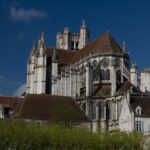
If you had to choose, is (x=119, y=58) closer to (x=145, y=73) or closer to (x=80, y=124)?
(x=145, y=73)

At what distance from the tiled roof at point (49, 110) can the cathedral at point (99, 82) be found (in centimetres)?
134

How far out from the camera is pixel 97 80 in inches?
3201

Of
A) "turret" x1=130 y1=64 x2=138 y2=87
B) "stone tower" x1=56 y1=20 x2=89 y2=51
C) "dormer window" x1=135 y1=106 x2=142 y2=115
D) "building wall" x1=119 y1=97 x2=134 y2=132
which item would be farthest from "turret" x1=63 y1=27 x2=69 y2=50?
"dormer window" x1=135 y1=106 x2=142 y2=115

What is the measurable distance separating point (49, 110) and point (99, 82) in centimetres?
1399

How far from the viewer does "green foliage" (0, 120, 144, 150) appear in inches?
1971

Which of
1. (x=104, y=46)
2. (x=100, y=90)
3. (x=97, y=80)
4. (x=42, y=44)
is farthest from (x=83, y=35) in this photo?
A: (x=100, y=90)

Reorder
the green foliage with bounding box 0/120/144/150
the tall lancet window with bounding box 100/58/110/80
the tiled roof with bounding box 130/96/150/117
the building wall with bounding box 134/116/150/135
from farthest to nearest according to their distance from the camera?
the tall lancet window with bounding box 100/58/110/80, the tiled roof with bounding box 130/96/150/117, the building wall with bounding box 134/116/150/135, the green foliage with bounding box 0/120/144/150

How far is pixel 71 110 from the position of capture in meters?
69.5

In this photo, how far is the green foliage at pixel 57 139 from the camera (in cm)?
5006

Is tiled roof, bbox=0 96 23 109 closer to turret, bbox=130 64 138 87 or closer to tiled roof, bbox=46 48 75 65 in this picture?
tiled roof, bbox=46 48 75 65

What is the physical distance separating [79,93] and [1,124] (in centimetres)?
2687

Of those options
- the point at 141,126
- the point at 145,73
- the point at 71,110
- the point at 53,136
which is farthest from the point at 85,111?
the point at 53,136

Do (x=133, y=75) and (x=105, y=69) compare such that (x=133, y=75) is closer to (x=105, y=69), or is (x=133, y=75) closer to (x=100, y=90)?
(x=105, y=69)

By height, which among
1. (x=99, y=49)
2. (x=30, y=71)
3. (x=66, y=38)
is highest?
(x=66, y=38)
